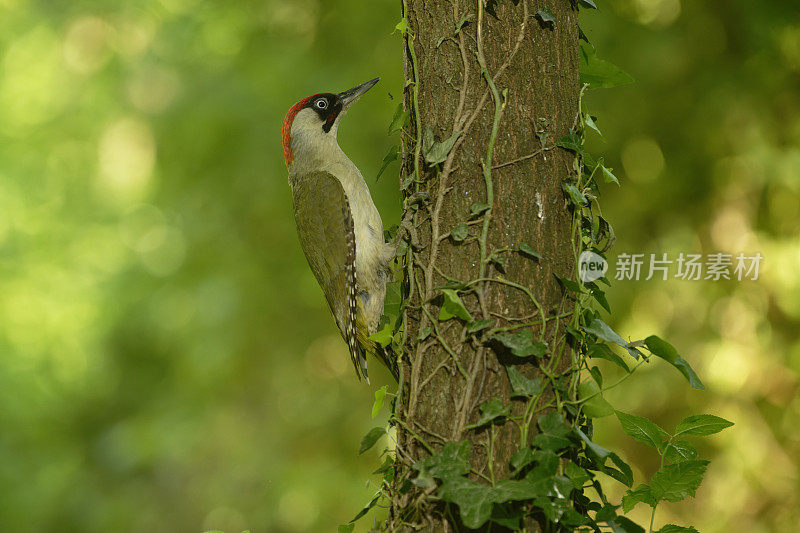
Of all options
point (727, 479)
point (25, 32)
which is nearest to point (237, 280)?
point (727, 479)

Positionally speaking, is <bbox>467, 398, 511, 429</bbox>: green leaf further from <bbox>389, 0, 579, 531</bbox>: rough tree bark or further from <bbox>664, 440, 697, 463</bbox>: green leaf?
<bbox>664, 440, 697, 463</bbox>: green leaf

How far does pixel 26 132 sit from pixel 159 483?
309 cm

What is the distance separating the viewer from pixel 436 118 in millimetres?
1504

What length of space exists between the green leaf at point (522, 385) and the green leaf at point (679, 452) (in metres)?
0.34

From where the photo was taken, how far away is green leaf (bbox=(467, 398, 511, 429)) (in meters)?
1.34

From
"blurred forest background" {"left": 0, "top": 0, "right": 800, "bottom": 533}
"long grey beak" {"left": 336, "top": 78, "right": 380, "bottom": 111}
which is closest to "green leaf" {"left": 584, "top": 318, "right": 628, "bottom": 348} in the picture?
"long grey beak" {"left": 336, "top": 78, "right": 380, "bottom": 111}

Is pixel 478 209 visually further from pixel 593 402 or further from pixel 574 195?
pixel 593 402

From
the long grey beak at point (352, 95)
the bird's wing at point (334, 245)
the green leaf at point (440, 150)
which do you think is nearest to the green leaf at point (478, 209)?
the green leaf at point (440, 150)

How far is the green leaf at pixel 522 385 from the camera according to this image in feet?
4.45

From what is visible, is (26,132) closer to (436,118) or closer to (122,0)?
(122,0)

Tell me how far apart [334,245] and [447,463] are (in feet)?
4.66

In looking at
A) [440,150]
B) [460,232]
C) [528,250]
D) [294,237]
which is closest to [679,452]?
[528,250]

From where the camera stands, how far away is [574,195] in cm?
145

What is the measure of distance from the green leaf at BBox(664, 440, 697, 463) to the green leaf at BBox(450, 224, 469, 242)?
62cm
